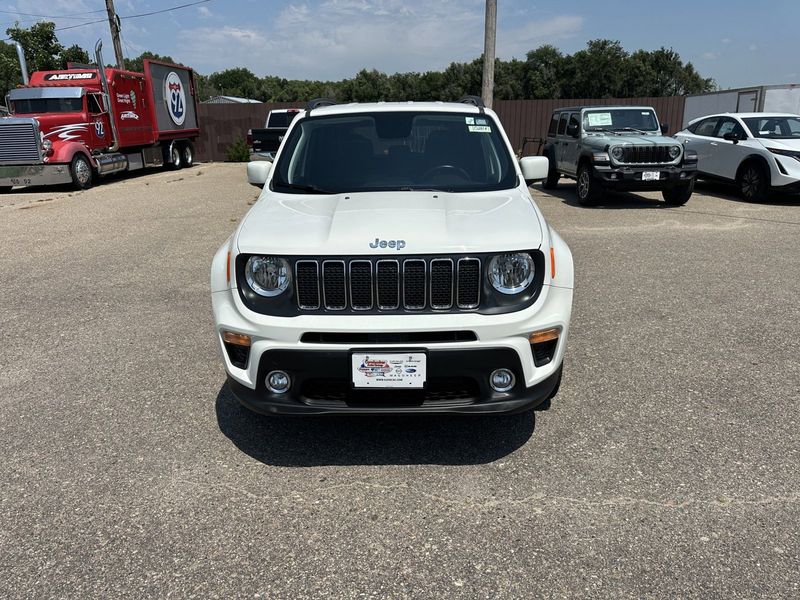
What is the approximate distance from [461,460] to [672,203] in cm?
1024

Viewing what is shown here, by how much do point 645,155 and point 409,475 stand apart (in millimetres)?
9707

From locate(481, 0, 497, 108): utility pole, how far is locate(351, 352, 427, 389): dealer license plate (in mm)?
13338

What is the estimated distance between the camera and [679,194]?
11531 mm

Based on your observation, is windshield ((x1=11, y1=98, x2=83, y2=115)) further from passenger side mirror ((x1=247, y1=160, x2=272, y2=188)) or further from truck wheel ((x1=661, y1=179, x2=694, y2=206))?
truck wheel ((x1=661, y1=179, x2=694, y2=206))

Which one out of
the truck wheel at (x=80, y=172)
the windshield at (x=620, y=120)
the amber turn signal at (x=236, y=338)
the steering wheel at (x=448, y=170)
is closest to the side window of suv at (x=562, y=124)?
the windshield at (x=620, y=120)

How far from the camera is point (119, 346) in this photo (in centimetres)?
482

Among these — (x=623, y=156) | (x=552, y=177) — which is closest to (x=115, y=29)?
(x=552, y=177)

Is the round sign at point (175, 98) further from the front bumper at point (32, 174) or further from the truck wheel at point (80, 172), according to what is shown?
the front bumper at point (32, 174)

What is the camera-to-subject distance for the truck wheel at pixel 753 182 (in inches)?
457

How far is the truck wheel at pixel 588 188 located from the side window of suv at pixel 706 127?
3.43 meters

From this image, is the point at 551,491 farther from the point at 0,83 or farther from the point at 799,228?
the point at 0,83

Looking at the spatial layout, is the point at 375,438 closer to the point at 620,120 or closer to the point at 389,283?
the point at 389,283

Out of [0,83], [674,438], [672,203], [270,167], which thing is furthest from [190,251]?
[0,83]

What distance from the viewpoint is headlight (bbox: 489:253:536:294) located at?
289 centimetres
